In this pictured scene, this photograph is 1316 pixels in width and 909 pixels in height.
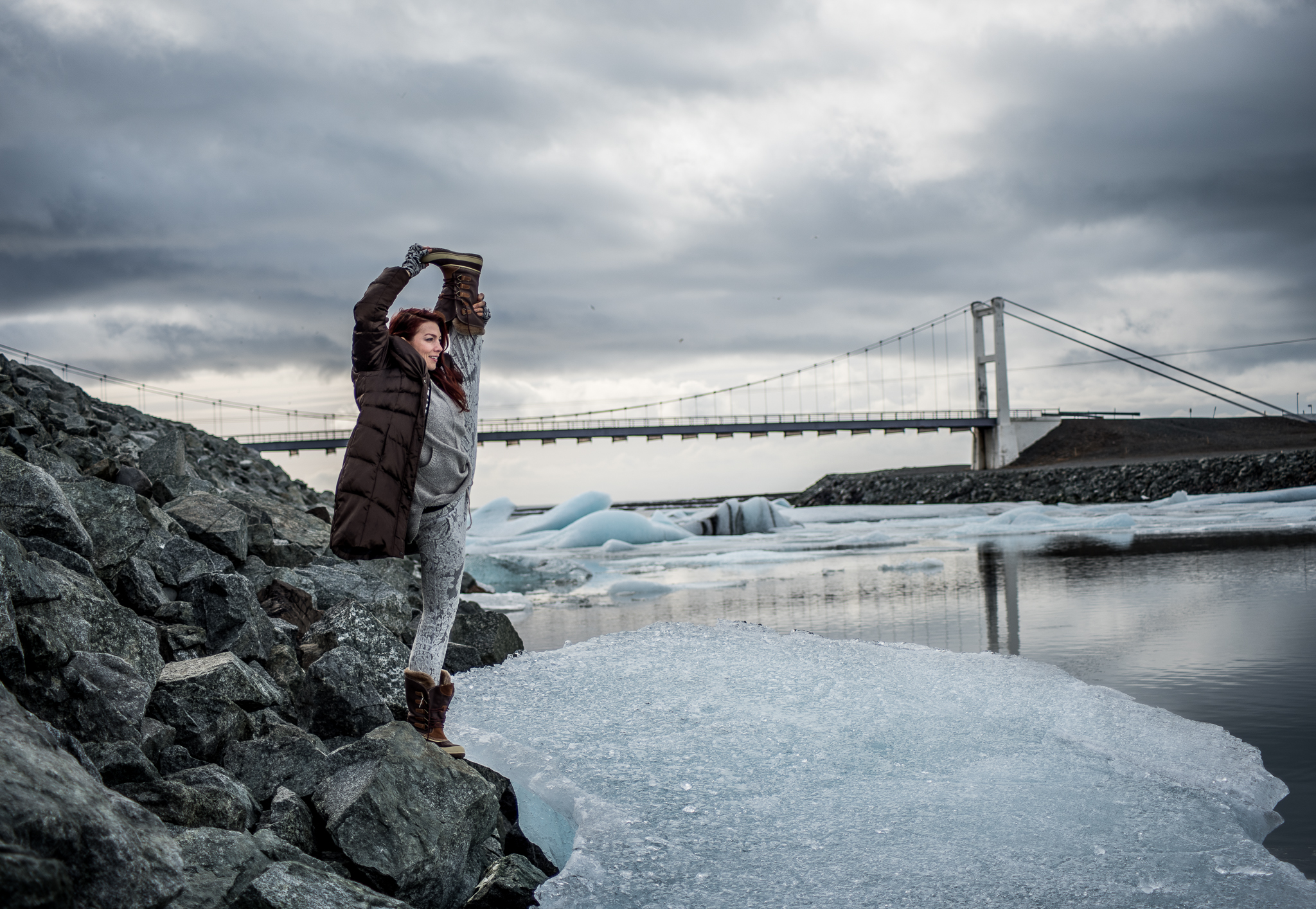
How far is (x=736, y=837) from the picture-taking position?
1.93 metres

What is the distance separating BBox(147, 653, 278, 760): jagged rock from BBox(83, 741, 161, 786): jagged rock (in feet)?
1.18

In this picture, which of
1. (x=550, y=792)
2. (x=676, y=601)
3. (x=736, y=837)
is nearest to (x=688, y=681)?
(x=550, y=792)

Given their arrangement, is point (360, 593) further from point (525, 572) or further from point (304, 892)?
point (525, 572)

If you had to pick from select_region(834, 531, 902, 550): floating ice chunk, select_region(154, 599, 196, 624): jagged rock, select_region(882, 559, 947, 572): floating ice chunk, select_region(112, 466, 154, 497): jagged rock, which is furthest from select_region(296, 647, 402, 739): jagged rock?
select_region(834, 531, 902, 550): floating ice chunk

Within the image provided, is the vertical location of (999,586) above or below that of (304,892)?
below

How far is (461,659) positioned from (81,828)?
2.48 m

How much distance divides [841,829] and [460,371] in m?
1.46

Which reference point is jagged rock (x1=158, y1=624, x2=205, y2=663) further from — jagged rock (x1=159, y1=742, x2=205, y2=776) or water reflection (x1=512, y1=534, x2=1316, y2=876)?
water reflection (x1=512, y1=534, x2=1316, y2=876)

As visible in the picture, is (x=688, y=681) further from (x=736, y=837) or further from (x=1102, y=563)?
(x=1102, y=563)

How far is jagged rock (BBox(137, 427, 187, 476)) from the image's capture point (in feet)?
15.7

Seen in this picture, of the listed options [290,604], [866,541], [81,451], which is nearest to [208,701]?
[290,604]

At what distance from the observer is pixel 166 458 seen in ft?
15.9

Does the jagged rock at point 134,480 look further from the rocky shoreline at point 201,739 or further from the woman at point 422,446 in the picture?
the woman at point 422,446

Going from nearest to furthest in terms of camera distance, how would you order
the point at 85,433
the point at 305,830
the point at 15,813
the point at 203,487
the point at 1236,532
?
the point at 15,813
the point at 305,830
the point at 203,487
the point at 85,433
the point at 1236,532
